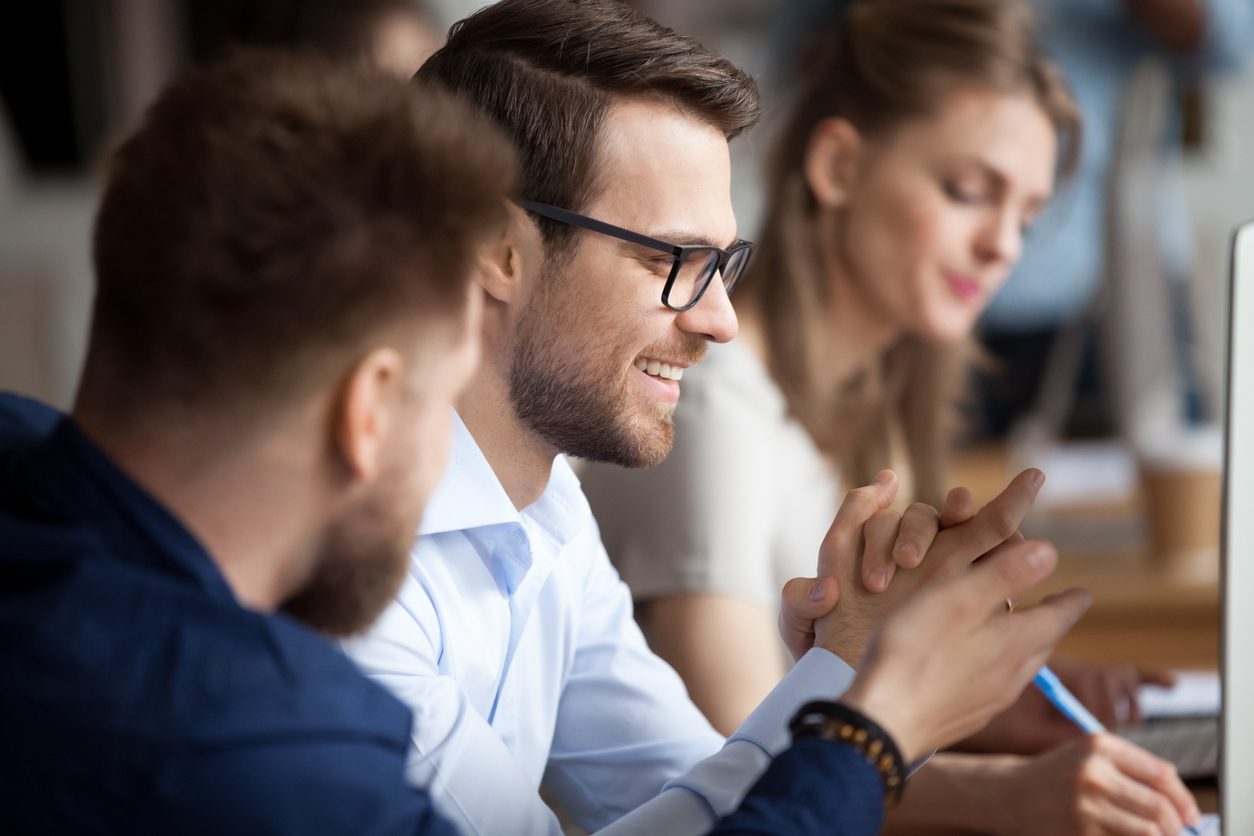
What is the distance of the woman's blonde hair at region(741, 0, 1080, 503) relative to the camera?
Answer: 1643 millimetres

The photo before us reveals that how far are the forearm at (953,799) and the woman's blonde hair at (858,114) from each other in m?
0.58

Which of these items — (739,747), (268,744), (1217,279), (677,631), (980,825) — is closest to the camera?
(268,744)

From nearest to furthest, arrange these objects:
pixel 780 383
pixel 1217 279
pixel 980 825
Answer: pixel 980 825 < pixel 780 383 < pixel 1217 279

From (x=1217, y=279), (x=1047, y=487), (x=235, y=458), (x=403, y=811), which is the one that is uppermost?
(x=235, y=458)

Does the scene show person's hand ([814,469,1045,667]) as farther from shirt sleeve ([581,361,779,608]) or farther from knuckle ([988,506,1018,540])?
shirt sleeve ([581,361,779,608])

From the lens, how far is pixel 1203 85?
10.9 feet

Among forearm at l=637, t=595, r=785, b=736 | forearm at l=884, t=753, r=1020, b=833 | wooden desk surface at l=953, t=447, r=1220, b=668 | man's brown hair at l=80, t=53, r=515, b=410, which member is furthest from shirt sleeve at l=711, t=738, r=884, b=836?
wooden desk surface at l=953, t=447, r=1220, b=668

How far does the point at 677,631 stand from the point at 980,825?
1.25 feet

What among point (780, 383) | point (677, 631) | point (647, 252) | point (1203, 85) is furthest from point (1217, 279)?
point (647, 252)

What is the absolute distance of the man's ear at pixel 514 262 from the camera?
36.7 inches

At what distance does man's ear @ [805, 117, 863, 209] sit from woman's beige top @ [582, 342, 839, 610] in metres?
0.32

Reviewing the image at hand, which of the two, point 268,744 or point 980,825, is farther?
point 980,825

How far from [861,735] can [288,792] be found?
0.27m

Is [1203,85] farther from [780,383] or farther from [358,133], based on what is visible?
[358,133]
